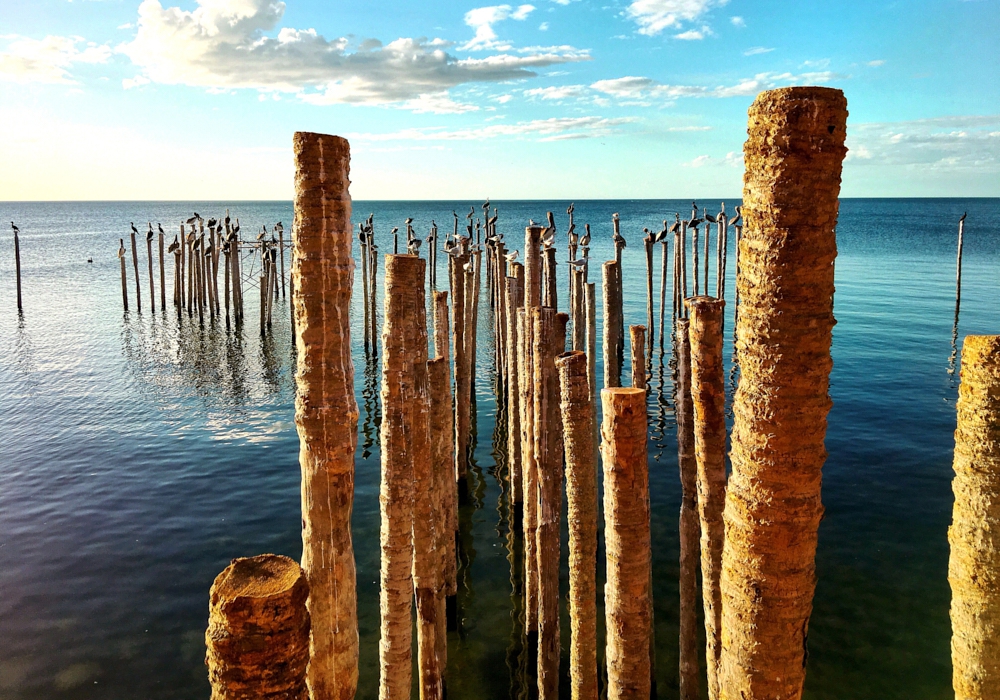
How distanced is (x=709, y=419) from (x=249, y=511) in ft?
40.3

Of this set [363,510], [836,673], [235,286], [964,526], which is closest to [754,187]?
[964,526]

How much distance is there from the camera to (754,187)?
11.0ft

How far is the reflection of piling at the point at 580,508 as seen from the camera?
634 centimetres

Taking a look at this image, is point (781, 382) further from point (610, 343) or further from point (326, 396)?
point (610, 343)

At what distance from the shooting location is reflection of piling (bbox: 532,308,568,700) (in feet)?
25.8

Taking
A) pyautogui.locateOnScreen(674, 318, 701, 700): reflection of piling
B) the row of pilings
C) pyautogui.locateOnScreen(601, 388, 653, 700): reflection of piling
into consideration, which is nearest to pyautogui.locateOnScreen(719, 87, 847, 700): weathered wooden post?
the row of pilings

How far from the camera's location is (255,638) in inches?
130

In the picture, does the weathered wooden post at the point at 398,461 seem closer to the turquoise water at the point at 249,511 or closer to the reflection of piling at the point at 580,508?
the reflection of piling at the point at 580,508

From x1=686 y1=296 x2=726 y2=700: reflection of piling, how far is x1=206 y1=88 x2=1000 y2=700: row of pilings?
0.06 ft

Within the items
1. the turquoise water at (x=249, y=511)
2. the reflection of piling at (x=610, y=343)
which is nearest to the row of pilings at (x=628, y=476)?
the reflection of piling at (x=610, y=343)

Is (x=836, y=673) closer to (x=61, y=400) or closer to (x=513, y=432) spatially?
(x=513, y=432)

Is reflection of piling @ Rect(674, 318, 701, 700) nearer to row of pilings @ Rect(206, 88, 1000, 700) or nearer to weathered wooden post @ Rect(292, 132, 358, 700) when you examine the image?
row of pilings @ Rect(206, 88, 1000, 700)

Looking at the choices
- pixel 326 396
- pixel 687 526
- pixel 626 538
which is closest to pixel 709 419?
pixel 626 538

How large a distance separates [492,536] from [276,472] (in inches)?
255
